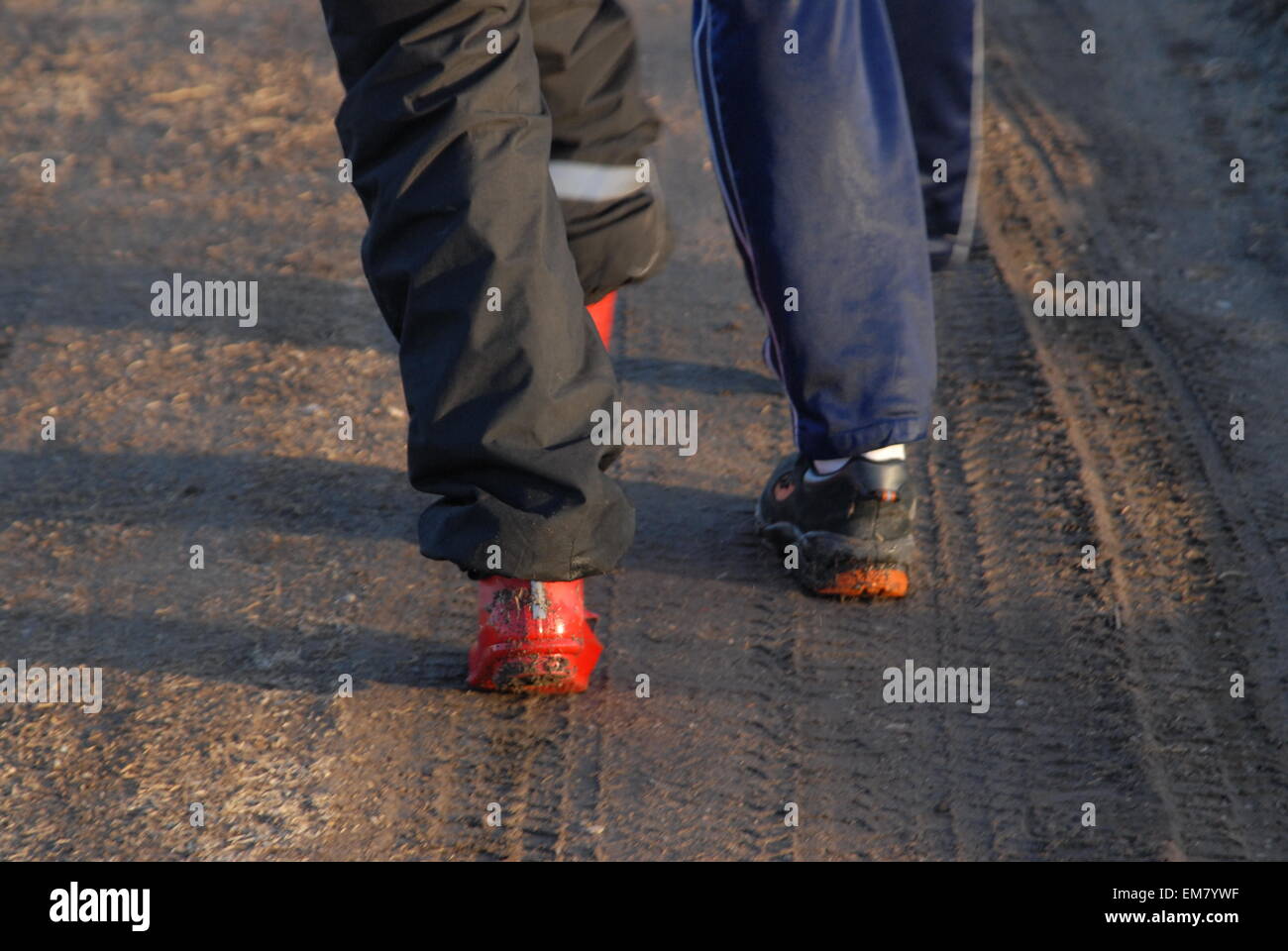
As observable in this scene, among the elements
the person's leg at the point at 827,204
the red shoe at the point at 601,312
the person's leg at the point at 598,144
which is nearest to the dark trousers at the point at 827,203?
the person's leg at the point at 827,204

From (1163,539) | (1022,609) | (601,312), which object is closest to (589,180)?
(601,312)

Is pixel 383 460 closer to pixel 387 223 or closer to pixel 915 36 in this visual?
pixel 387 223

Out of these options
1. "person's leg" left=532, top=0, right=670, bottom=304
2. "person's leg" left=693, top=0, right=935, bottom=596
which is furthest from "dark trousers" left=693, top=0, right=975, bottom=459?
"person's leg" left=532, top=0, right=670, bottom=304

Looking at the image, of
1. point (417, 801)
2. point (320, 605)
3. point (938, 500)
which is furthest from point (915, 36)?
point (417, 801)

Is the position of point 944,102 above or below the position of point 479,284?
above

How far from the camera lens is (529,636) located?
204 centimetres

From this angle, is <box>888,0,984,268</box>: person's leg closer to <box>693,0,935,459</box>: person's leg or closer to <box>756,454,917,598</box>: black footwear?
<box>693,0,935,459</box>: person's leg

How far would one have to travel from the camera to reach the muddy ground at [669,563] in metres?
1.93

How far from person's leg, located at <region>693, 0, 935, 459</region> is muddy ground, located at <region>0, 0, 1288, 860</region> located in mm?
388

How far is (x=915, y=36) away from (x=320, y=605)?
1.49 meters

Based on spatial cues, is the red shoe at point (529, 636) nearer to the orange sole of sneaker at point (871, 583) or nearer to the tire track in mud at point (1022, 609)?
the orange sole of sneaker at point (871, 583)

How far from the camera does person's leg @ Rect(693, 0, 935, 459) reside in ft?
6.93

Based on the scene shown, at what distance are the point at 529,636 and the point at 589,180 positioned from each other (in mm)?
742

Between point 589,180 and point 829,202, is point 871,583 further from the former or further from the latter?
point 589,180
